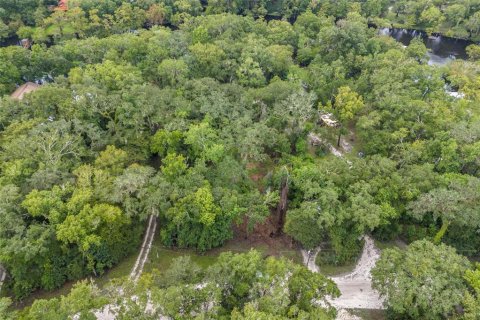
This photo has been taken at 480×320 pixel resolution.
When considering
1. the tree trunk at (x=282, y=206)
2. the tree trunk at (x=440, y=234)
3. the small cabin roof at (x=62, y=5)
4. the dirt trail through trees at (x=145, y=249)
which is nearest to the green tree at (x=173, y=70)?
the dirt trail through trees at (x=145, y=249)

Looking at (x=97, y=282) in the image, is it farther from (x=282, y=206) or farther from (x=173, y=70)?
(x=173, y=70)

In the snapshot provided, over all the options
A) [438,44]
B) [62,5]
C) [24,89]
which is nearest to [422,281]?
[24,89]

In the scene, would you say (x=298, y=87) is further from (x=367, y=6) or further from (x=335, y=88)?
(x=367, y=6)

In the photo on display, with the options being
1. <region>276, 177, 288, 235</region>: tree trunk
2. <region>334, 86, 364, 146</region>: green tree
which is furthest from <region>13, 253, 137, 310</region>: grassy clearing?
<region>334, 86, 364, 146</region>: green tree

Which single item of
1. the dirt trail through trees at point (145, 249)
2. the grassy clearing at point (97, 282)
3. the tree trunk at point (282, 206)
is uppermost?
the tree trunk at point (282, 206)

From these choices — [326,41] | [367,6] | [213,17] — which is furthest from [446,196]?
[367,6]

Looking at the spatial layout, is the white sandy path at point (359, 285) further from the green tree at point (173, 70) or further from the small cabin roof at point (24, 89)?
the small cabin roof at point (24, 89)
